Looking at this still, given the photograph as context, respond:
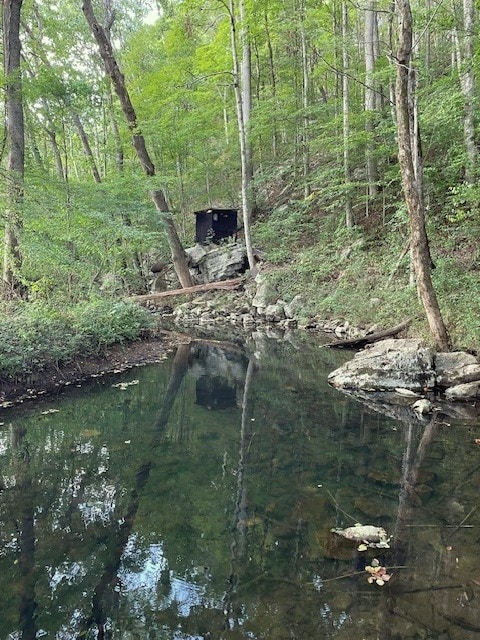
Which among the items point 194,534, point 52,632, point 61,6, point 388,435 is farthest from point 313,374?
point 61,6

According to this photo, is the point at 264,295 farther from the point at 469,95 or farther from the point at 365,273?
the point at 469,95

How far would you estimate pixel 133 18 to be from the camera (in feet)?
65.7

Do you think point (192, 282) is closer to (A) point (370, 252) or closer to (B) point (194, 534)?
(A) point (370, 252)

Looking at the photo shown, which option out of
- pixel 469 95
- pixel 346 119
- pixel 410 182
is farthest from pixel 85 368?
pixel 346 119

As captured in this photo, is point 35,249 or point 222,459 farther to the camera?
point 35,249

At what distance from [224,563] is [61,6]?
2227 cm

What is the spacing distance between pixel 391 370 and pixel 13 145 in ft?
28.3

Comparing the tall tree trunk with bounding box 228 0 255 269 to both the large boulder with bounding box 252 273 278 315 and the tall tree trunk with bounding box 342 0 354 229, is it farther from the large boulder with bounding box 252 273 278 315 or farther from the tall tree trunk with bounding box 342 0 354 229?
the tall tree trunk with bounding box 342 0 354 229

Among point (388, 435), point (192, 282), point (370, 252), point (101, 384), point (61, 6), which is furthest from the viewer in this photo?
point (61, 6)

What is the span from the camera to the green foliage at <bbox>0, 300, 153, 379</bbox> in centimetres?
651

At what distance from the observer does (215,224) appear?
17.5 metres

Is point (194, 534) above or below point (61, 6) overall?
below

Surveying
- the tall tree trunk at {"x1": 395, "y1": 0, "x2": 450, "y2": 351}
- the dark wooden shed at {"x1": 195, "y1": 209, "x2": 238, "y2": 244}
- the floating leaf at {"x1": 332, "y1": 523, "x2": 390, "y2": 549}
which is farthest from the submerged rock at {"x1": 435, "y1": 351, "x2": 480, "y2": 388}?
the dark wooden shed at {"x1": 195, "y1": 209, "x2": 238, "y2": 244}

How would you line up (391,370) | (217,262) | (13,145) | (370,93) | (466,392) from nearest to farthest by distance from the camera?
(466,392) → (391,370) → (13,145) → (370,93) → (217,262)
